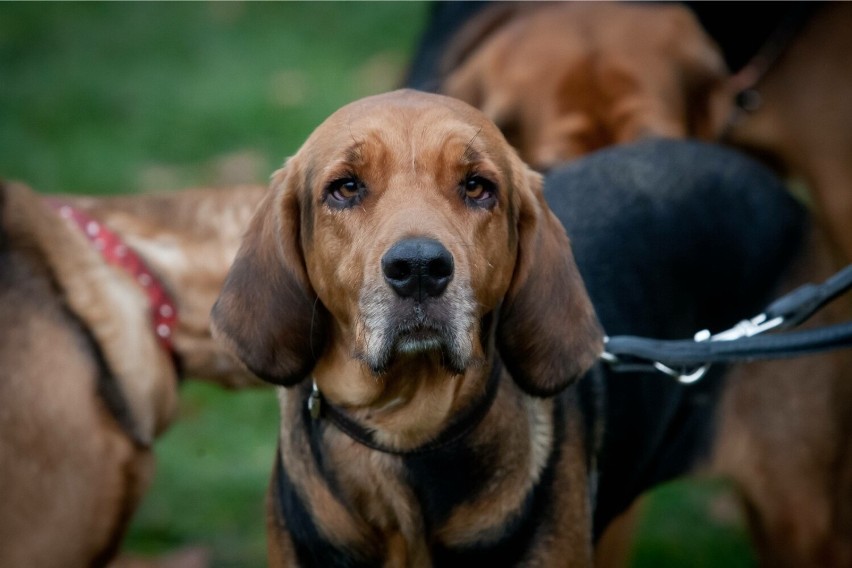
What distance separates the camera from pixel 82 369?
173 inches

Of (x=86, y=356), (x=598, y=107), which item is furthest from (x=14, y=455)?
(x=598, y=107)

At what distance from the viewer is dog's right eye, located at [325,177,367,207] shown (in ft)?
11.2

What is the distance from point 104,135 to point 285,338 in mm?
7332

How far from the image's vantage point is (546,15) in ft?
19.2

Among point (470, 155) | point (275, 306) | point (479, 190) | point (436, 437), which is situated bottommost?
point (436, 437)

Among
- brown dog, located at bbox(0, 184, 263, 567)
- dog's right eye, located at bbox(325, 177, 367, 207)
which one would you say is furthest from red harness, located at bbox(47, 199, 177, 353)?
dog's right eye, located at bbox(325, 177, 367, 207)

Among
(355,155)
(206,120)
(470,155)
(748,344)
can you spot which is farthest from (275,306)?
(206,120)

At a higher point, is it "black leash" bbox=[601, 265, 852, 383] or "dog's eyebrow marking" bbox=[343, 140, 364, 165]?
"dog's eyebrow marking" bbox=[343, 140, 364, 165]

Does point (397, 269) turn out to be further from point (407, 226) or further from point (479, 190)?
point (479, 190)

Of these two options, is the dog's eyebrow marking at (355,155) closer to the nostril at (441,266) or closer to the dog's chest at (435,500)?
the nostril at (441,266)

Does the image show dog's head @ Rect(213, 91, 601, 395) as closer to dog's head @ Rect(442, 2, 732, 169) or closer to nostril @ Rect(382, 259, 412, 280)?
nostril @ Rect(382, 259, 412, 280)

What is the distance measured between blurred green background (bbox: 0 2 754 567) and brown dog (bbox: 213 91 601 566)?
2502 millimetres

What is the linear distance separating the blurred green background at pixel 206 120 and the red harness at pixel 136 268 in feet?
5.66

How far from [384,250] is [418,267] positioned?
0.13 meters
